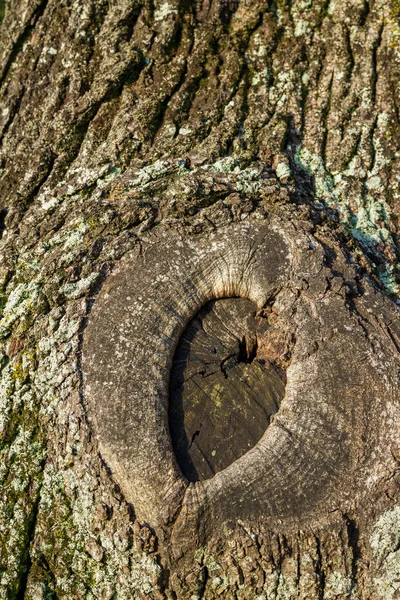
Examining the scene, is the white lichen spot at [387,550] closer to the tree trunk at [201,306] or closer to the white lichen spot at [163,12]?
the tree trunk at [201,306]

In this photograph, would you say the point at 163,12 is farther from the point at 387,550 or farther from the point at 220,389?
the point at 387,550

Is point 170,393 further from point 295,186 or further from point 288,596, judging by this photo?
point 295,186

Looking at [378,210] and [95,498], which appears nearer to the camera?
[95,498]

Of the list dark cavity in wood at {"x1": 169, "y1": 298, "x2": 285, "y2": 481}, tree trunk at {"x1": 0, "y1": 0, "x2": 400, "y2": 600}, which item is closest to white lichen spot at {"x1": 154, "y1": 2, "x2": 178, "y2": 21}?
tree trunk at {"x1": 0, "y1": 0, "x2": 400, "y2": 600}

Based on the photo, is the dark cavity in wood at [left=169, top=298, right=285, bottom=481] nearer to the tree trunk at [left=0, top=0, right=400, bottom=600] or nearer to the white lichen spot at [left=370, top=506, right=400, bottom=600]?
the tree trunk at [left=0, top=0, right=400, bottom=600]

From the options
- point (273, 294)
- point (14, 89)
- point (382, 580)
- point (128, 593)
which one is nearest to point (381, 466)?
point (382, 580)

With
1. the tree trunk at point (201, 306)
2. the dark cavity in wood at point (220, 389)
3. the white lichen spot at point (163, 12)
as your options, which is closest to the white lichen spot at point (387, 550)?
the tree trunk at point (201, 306)

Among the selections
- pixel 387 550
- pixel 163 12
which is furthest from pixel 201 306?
pixel 163 12
